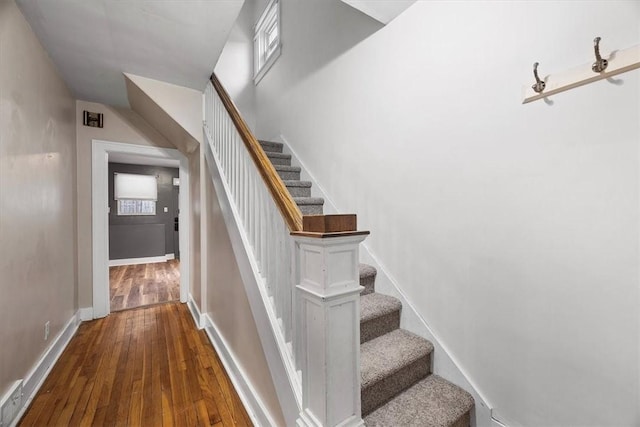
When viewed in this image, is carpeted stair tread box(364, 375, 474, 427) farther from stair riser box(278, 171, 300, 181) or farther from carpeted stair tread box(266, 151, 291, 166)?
carpeted stair tread box(266, 151, 291, 166)

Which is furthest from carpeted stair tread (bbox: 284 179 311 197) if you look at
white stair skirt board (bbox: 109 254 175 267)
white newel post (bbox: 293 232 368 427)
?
white stair skirt board (bbox: 109 254 175 267)

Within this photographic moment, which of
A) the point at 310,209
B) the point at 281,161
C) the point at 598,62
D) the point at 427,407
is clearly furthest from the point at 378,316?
the point at 281,161

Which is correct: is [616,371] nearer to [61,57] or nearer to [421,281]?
[421,281]

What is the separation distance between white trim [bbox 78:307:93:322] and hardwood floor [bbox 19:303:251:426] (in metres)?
0.24

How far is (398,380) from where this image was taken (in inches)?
55.2

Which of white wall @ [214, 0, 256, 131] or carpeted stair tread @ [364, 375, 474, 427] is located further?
white wall @ [214, 0, 256, 131]

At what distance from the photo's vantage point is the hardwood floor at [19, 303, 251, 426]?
1562 millimetres

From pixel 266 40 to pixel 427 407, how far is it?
433 centimetres

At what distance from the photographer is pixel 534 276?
1.18 meters

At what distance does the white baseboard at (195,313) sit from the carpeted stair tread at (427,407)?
2069mm

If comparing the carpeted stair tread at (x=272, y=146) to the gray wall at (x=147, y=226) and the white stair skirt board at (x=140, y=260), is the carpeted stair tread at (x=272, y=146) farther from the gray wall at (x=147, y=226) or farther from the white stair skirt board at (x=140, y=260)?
the white stair skirt board at (x=140, y=260)

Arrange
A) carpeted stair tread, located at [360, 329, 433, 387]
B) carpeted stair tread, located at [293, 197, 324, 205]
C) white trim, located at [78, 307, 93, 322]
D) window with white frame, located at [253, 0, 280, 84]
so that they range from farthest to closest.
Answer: window with white frame, located at [253, 0, 280, 84], white trim, located at [78, 307, 93, 322], carpeted stair tread, located at [293, 197, 324, 205], carpeted stair tread, located at [360, 329, 433, 387]

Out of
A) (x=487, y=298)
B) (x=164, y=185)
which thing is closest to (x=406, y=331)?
(x=487, y=298)

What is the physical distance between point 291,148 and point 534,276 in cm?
242
